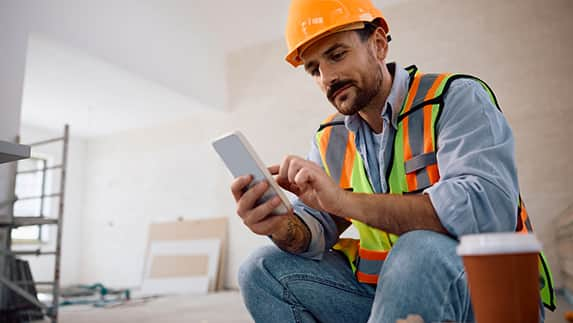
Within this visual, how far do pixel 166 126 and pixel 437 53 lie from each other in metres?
3.98

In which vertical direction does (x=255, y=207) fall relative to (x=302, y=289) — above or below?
above

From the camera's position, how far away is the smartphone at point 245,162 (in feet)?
3.24

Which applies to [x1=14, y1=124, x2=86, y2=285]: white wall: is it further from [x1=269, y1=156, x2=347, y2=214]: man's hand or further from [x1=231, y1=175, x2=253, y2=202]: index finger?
[x1=269, y1=156, x2=347, y2=214]: man's hand

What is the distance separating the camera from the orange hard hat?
128 cm

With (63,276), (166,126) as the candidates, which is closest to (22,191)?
(63,276)

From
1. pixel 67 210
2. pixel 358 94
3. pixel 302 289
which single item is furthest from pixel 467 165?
pixel 67 210

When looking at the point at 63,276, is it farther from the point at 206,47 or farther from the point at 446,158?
the point at 446,158

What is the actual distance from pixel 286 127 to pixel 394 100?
441cm

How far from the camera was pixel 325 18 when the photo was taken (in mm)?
1288

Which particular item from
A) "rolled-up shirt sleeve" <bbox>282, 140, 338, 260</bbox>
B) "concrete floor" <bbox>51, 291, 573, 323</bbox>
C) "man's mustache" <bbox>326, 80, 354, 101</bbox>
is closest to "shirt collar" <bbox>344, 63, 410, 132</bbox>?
"man's mustache" <bbox>326, 80, 354, 101</bbox>

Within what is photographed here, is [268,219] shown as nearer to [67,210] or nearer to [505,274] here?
[505,274]

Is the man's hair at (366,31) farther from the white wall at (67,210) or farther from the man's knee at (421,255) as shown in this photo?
the white wall at (67,210)

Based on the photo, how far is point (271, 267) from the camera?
124 centimetres

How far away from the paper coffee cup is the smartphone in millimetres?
478
